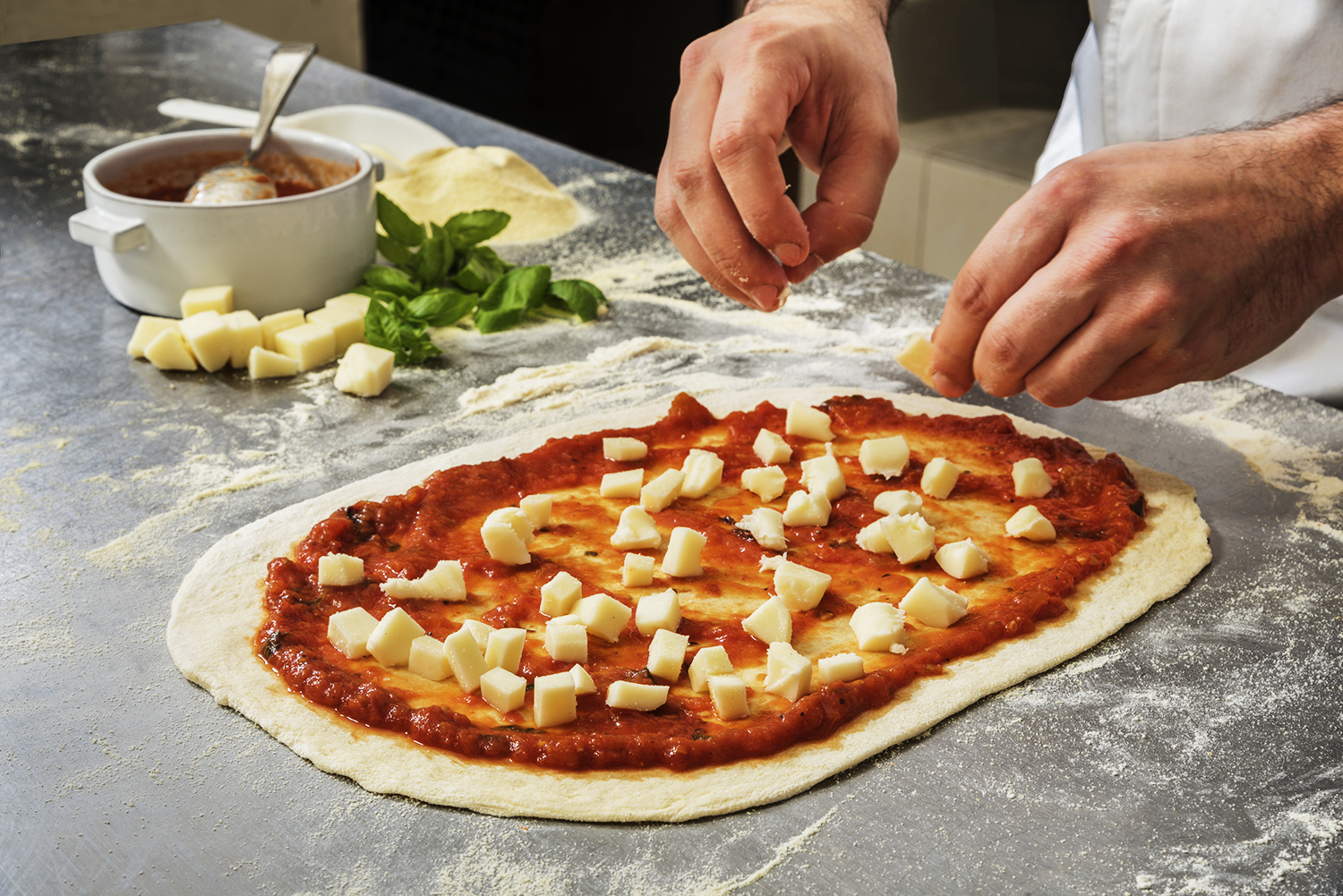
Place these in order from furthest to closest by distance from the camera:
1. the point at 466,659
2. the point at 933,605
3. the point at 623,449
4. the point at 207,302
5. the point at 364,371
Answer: the point at 207,302, the point at 364,371, the point at 623,449, the point at 933,605, the point at 466,659

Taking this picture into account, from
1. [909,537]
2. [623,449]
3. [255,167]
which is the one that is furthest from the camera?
[255,167]

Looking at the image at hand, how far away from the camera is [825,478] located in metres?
1.64

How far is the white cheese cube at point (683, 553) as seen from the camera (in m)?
1.47

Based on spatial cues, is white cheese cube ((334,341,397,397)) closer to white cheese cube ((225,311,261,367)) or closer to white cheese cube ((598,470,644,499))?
white cheese cube ((225,311,261,367))

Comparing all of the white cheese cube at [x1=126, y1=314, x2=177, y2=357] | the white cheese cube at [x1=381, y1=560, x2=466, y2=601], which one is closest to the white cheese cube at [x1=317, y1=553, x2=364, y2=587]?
the white cheese cube at [x1=381, y1=560, x2=466, y2=601]

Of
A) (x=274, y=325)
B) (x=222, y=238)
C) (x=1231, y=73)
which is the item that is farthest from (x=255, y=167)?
(x=1231, y=73)

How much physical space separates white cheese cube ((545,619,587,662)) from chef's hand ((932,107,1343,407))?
663mm

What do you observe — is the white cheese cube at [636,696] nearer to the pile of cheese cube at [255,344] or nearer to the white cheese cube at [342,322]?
the pile of cheese cube at [255,344]

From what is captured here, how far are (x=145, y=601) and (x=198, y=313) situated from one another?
782 millimetres

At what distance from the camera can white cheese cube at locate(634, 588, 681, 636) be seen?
1361mm

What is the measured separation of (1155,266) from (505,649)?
0.92m

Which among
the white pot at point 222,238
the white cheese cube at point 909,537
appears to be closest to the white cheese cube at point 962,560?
the white cheese cube at point 909,537

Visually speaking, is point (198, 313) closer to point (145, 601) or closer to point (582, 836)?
point (145, 601)

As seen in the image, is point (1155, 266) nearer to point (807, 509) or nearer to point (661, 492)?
point (807, 509)
